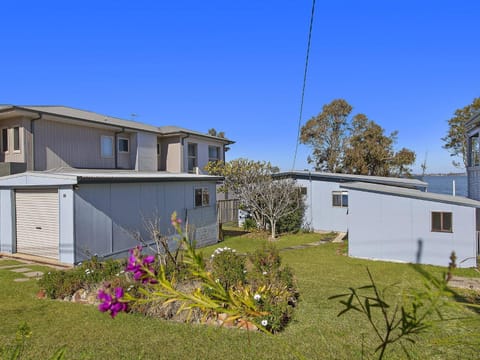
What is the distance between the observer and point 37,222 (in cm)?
1166

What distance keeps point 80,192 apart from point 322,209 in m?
13.5

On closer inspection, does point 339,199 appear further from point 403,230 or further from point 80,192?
point 80,192

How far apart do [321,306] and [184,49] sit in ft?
42.7

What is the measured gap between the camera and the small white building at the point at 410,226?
11.1m

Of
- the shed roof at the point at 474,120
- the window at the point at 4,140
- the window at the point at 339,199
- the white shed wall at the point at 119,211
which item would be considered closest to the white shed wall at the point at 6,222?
the window at the point at 4,140

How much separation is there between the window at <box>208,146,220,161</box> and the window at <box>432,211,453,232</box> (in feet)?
56.6

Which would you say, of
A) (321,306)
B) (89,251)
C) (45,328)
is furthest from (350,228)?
(45,328)

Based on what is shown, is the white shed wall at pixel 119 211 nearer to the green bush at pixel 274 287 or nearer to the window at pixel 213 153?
the green bush at pixel 274 287

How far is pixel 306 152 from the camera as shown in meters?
35.5

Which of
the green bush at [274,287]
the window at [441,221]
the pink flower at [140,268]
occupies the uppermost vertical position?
the pink flower at [140,268]

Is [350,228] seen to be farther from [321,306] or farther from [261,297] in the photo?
[261,297]

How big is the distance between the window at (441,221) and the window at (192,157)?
53.3 feet

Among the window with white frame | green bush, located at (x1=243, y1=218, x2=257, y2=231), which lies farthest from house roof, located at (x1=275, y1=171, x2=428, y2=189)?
the window with white frame

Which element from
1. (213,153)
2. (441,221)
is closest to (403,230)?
(441,221)
